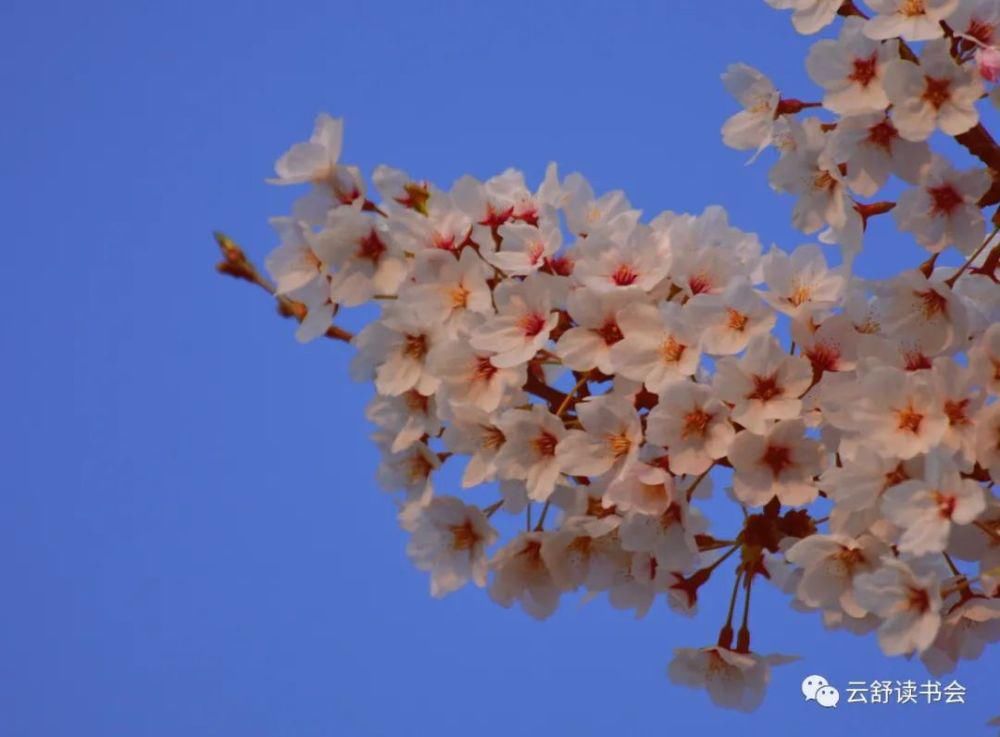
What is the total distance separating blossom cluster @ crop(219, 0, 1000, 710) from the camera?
3.37ft

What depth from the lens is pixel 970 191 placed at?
108 centimetres

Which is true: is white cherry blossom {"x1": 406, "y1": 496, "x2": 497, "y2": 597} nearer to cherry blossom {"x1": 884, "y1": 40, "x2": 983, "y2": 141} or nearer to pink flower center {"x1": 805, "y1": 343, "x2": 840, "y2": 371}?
pink flower center {"x1": 805, "y1": 343, "x2": 840, "y2": 371}

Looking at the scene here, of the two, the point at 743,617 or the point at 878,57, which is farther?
the point at 743,617

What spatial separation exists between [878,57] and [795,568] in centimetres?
40

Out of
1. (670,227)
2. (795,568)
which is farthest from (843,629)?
(670,227)

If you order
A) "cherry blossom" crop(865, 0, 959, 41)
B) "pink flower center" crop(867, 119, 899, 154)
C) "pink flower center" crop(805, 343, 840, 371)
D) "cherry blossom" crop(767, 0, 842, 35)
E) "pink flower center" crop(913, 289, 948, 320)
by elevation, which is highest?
"cherry blossom" crop(767, 0, 842, 35)

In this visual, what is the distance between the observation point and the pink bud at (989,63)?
3.43 feet

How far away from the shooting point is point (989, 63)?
3.44 ft

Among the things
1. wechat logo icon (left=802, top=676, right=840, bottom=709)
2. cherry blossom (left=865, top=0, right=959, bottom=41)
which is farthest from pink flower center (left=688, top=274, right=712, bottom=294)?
wechat logo icon (left=802, top=676, right=840, bottom=709)

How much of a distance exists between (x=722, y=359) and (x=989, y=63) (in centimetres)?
28

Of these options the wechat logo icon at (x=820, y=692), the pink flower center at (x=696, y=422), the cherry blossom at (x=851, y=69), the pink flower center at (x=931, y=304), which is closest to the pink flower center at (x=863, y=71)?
the cherry blossom at (x=851, y=69)

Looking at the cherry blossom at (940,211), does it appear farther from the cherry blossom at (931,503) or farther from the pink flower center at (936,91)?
the cherry blossom at (931,503)

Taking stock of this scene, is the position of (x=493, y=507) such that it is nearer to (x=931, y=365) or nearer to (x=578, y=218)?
(x=578, y=218)

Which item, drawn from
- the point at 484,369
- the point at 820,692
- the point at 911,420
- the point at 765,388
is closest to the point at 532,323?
the point at 484,369
